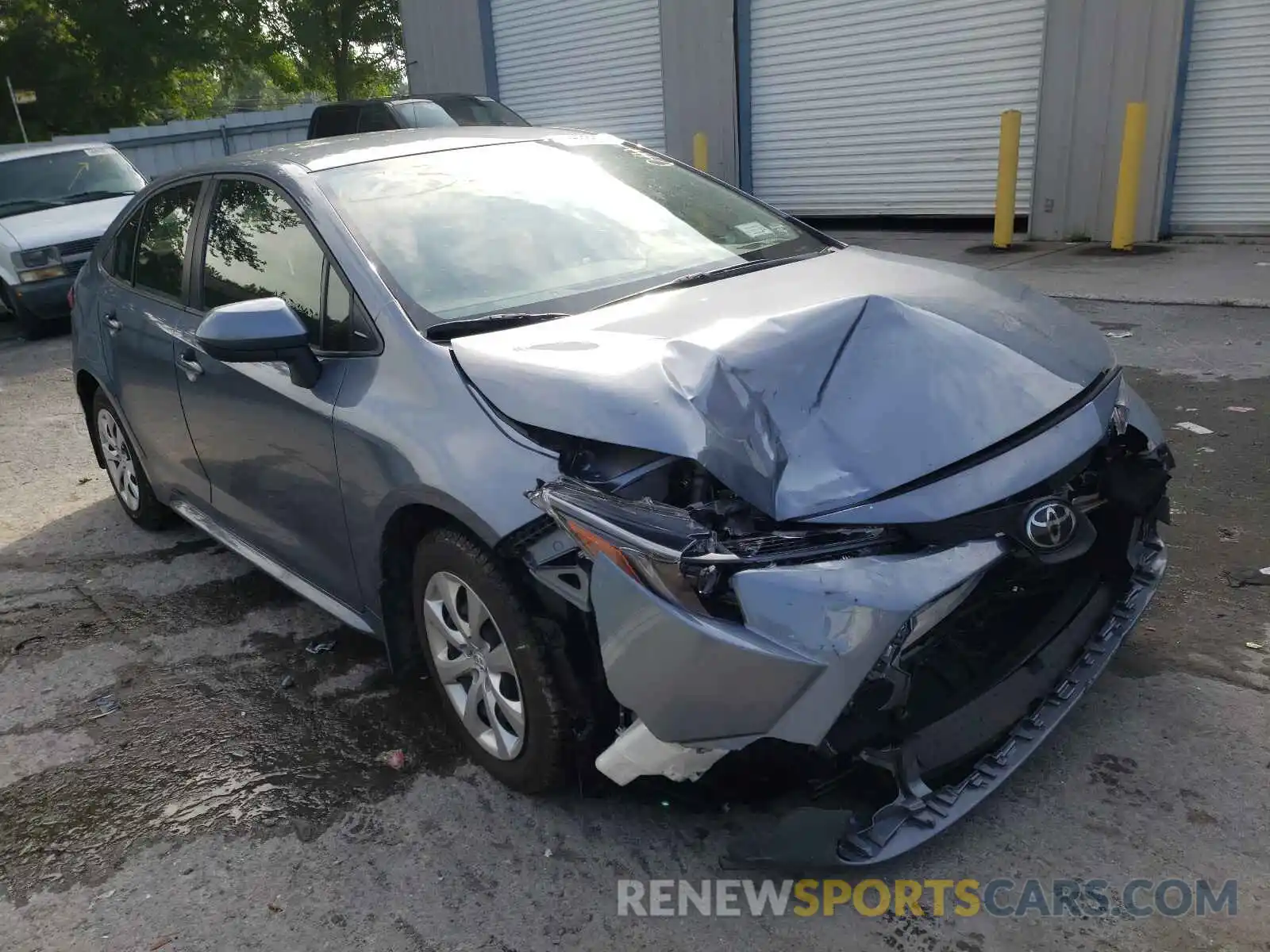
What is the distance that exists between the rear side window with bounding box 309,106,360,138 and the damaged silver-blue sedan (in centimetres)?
983

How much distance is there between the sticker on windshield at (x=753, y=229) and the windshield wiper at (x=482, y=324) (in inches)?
41.6

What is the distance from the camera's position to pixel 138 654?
3.80 metres

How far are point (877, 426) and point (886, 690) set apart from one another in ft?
1.94

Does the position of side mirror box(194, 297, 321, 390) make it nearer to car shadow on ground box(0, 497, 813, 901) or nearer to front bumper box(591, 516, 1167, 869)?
car shadow on ground box(0, 497, 813, 901)

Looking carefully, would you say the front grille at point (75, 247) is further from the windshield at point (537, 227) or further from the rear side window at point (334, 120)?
the windshield at point (537, 227)

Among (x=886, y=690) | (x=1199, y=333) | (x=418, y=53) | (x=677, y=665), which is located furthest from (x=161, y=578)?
(x=418, y=53)

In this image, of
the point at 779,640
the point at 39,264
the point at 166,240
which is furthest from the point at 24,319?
the point at 779,640

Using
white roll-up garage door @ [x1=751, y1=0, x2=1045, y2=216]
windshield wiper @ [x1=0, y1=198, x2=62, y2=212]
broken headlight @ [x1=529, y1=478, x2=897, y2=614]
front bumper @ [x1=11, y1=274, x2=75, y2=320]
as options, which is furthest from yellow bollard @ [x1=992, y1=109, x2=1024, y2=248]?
windshield wiper @ [x1=0, y1=198, x2=62, y2=212]

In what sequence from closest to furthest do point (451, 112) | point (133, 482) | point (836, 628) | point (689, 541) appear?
point (836, 628) → point (689, 541) → point (133, 482) → point (451, 112)

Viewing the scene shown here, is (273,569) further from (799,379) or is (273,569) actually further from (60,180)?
(60,180)

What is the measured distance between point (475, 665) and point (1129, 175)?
8760 mm

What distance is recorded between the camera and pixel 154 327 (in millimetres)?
4004

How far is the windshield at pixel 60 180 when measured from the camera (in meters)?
10.6

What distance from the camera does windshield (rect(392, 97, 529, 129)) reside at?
38.8 feet
